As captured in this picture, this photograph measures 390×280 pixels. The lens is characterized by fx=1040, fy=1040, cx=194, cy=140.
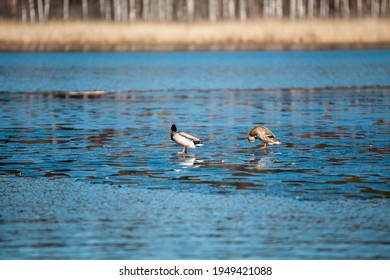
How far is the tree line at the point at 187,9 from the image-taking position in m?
94.1

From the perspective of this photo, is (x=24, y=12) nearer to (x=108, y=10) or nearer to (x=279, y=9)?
(x=108, y=10)

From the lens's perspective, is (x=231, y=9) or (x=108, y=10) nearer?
(x=231, y=9)

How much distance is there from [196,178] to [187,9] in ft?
284

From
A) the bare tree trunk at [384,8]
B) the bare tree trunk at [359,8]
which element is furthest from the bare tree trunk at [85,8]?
the bare tree trunk at [384,8]

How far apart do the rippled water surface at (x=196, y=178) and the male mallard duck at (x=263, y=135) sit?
0.59ft

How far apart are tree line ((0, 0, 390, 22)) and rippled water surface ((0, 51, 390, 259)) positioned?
2583 inches

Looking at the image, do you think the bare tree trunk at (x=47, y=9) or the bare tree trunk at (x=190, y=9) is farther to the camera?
the bare tree trunk at (x=47, y=9)

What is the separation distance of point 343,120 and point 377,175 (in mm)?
7819

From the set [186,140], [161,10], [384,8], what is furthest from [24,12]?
[186,140]

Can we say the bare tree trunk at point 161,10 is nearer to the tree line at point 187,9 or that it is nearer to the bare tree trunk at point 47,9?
the tree line at point 187,9

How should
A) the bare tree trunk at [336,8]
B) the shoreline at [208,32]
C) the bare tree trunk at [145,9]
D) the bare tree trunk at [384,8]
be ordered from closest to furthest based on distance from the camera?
1. the shoreline at [208,32]
2. the bare tree trunk at [384,8]
3. the bare tree trunk at [145,9]
4. the bare tree trunk at [336,8]

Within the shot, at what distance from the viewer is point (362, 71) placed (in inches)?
1633

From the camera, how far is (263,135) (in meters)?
16.6

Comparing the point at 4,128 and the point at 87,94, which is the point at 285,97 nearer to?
the point at 87,94
